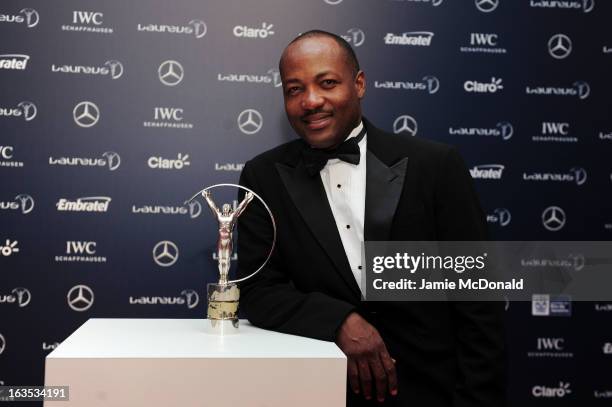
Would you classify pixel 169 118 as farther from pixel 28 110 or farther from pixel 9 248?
pixel 9 248

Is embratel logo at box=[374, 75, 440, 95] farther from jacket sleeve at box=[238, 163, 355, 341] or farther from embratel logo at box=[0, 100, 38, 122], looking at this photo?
embratel logo at box=[0, 100, 38, 122]

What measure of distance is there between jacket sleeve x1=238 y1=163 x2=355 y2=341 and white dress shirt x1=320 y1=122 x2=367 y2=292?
0.21 metres

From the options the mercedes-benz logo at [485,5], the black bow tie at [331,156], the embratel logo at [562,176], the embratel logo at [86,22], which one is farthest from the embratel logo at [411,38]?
the embratel logo at [86,22]

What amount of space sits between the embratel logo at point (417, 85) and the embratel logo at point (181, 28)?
99 cm

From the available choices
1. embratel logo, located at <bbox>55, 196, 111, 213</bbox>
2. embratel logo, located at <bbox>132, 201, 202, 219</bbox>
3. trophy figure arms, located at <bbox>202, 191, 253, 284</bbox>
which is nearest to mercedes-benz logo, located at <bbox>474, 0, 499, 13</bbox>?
embratel logo, located at <bbox>132, 201, 202, 219</bbox>

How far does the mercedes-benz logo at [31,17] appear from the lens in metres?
3.24

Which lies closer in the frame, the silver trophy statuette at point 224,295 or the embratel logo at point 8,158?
the silver trophy statuette at point 224,295

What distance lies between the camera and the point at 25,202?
3227 mm

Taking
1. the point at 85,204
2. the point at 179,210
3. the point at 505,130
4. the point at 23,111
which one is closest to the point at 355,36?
the point at 505,130

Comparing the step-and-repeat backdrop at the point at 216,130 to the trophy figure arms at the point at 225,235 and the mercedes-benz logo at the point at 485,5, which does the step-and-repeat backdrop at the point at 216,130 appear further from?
the trophy figure arms at the point at 225,235

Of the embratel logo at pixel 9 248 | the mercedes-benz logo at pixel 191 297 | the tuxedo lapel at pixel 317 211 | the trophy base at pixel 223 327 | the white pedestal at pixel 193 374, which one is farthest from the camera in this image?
the mercedes-benz logo at pixel 191 297

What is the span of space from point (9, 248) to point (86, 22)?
4.11 feet

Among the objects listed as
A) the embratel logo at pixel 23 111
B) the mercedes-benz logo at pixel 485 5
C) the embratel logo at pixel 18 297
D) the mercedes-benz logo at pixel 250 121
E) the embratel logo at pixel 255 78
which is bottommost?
the embratel logo at pixel 18 297

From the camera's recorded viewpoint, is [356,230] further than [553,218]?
No
